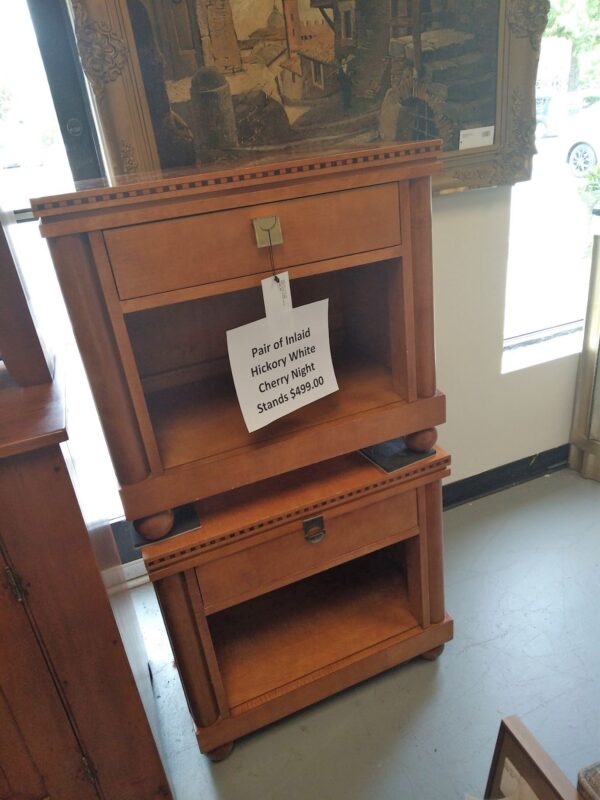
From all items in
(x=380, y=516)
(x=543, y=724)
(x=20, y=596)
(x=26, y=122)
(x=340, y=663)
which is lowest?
(x=543, y=724)

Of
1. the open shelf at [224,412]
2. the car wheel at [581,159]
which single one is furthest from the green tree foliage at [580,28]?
the open shelf at [224,412]

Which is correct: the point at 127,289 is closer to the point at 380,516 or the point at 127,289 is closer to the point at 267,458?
the point at 267,458

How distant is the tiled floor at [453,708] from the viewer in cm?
113

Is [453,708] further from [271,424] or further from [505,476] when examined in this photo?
[505,476]

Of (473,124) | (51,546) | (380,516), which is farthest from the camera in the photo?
(473,124)

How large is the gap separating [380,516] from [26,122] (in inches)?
43.9

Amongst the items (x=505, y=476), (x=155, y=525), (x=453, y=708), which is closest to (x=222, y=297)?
(x=155, y=525)

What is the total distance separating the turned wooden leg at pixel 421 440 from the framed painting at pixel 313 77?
0.57 m

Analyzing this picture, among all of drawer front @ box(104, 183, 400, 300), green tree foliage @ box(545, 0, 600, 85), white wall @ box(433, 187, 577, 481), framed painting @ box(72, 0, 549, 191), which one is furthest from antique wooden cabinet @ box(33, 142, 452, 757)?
green tree foliage @ box(545, 0, 600, 85)

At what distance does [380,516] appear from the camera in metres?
1.13

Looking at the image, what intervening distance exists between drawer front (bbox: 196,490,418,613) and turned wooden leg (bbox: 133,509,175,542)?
3.8 inches

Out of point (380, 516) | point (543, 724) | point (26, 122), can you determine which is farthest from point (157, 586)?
point (26, 122)

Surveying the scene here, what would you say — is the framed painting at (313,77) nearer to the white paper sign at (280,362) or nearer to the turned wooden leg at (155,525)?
the white paper sign at (280,362)

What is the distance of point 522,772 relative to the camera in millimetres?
788
